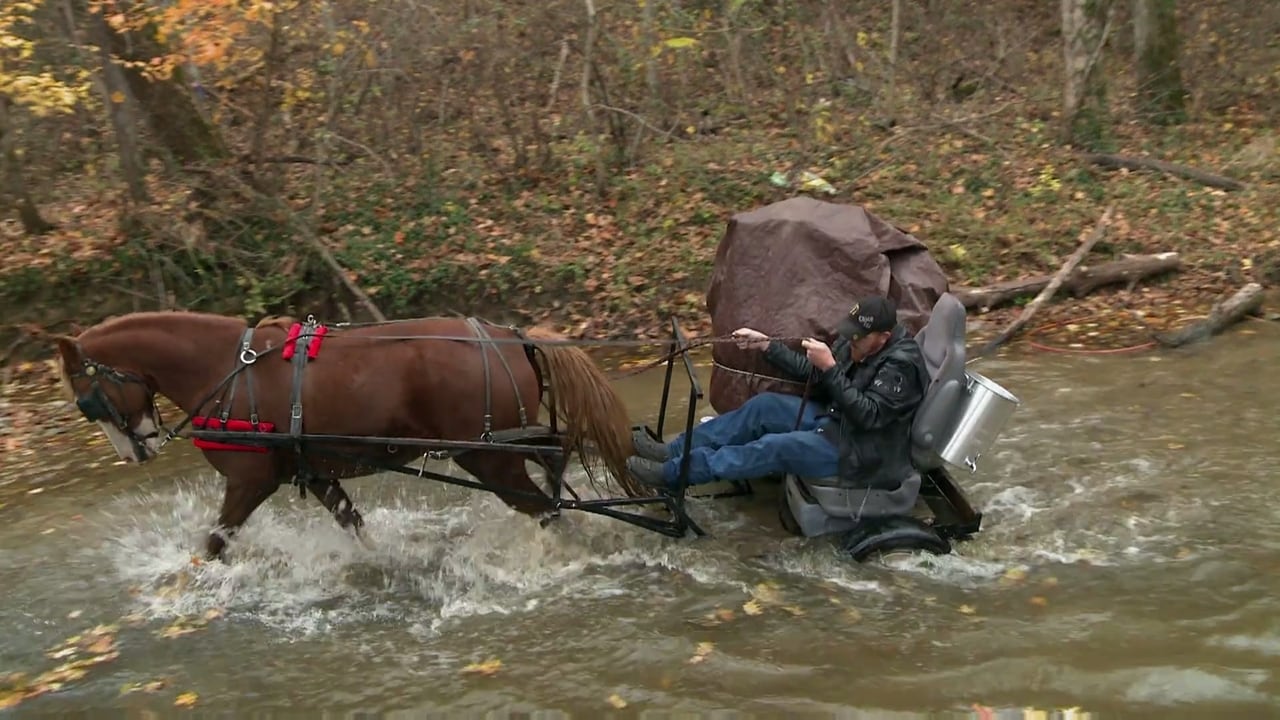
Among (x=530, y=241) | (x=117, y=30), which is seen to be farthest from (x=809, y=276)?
(x=117, y=30)

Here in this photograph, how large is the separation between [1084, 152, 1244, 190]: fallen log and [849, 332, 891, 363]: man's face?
32.0 feet

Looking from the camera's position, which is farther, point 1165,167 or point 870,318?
point 1165,167

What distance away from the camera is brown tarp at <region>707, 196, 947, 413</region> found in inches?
207

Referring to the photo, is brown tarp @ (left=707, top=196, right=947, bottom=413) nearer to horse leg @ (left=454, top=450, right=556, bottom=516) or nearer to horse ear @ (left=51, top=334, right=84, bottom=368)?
horse leg @ (left=454, top=450, right=556, bottom=516)

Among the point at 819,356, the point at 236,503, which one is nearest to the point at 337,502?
the point at 236,503

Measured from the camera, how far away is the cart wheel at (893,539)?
479 cm

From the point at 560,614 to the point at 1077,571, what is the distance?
2.65 meters

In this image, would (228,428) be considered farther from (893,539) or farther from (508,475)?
(893,539)

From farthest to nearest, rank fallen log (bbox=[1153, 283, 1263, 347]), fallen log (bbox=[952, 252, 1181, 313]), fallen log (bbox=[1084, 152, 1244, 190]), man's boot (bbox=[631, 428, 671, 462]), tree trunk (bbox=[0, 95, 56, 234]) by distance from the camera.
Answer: fallen log (bbox=[1084, 152, 1244, 190]) → tree trunk (bbox=[0, 95, 56, 234]) → fallen log (bbox=[952, 252, 1181, 313]) → fallen log (bbox=[1153, 283, 1263, 347]) → man's boot (bbox=[631, 428, 671, 462])

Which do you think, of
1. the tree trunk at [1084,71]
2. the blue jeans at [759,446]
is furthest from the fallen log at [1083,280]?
the blue jeans at [759,446]

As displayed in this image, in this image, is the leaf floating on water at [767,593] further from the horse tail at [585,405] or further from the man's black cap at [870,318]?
the man's black cap at [870,318]

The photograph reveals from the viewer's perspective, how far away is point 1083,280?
32.5 feet

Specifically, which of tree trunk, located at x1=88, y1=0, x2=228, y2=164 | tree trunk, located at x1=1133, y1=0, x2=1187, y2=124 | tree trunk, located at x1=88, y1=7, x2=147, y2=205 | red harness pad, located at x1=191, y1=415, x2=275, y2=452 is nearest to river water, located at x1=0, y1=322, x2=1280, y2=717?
red harness pad, located at x1=191, y1=415, x2=275, y2=452

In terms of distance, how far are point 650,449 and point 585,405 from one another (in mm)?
531
